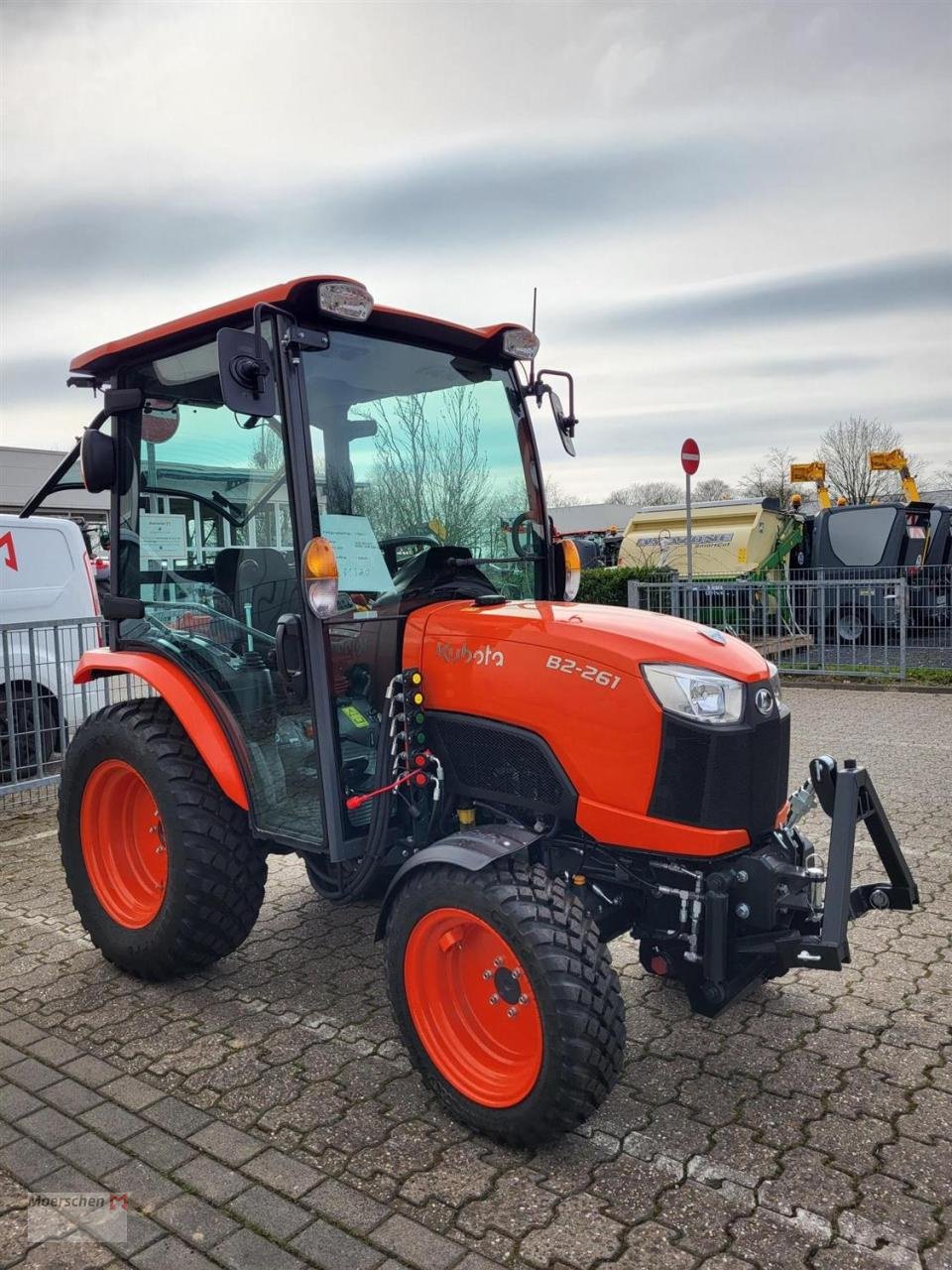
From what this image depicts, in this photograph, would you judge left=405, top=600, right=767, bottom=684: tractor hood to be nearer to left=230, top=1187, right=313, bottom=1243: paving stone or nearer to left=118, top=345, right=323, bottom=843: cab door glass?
left=118, top=345, right=323, bottom=843: cab door glass

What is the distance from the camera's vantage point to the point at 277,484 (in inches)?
131

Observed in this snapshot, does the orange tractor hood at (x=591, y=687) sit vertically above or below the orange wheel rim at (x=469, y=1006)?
above

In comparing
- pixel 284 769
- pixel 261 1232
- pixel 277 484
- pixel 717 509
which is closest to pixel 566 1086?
pixel 261 1232

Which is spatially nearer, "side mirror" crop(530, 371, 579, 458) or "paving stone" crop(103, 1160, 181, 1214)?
"paving stone" crop(103, 1160, 181, 1214)

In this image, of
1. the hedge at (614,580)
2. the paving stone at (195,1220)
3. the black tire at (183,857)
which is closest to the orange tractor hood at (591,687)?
the black tire at (183,857)

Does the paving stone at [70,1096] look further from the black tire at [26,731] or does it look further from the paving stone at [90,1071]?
the black tire at [26,731]

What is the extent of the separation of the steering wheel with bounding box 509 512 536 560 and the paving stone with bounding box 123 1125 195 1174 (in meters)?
2.23

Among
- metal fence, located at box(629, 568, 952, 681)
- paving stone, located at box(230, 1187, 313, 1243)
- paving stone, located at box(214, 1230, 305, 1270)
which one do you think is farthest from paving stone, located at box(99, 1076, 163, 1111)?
metal fence, located at box(629, 568, 952, 681)

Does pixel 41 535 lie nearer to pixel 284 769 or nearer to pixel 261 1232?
pixel 284 769

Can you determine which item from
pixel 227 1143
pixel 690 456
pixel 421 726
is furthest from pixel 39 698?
pixel 690 456

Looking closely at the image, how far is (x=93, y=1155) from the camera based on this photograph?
2795mm

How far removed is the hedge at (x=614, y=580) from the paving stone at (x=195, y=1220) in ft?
38.3

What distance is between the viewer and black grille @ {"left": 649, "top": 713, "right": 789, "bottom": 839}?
9.16 ft

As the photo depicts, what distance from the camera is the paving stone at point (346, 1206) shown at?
2484 mm
